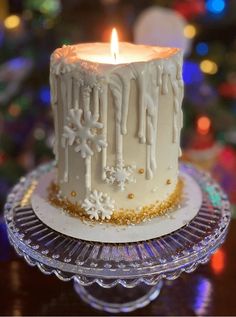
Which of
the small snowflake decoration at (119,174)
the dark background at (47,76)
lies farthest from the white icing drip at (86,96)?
the dark background at (47,76)

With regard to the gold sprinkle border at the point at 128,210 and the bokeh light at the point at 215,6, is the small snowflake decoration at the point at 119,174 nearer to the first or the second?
the gold sprinkle border at the point at 128,210

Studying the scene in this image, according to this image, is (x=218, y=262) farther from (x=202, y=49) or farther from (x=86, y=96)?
(x=202, y=49)

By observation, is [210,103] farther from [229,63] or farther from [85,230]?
[85,230]

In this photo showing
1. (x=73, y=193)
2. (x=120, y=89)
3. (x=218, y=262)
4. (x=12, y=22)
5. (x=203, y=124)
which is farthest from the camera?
(x=203, y=124)

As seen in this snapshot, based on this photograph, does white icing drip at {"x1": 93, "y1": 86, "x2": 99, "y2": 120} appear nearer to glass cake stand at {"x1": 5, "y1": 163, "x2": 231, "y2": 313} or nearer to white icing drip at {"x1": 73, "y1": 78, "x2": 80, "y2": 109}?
white icing drip at {"x1": 73, "y1": 78, "x2": 80, "y2": 109}

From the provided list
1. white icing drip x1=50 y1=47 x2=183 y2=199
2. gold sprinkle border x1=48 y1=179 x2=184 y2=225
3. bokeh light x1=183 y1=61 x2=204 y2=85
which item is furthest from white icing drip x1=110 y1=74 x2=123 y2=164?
bokeh light x1=183 y1=61 x2=204 y2=85

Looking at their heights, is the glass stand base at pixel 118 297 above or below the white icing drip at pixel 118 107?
below

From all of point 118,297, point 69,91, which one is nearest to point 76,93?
point 69,91
